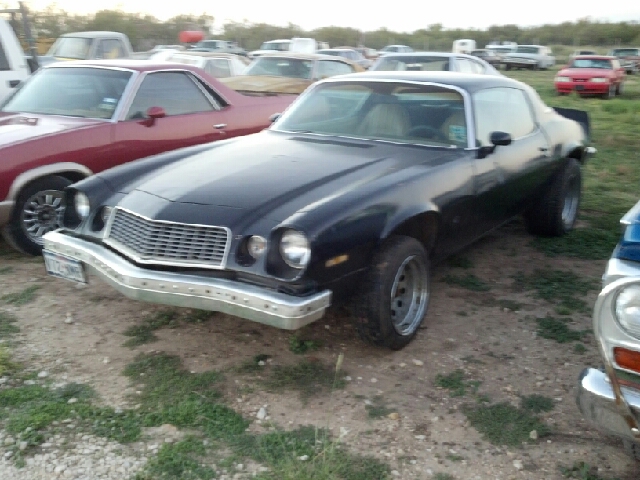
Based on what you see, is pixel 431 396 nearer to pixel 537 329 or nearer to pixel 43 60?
pixel 537 329

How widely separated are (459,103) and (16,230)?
11.0ft

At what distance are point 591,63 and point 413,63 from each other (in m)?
11.2

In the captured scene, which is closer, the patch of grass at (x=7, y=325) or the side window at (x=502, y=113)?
the patch of grass at (x=7, y=325)

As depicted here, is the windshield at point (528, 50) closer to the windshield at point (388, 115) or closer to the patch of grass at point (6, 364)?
the windshield at point (388, 115)

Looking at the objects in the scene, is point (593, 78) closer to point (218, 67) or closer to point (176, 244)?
point (218, 67)

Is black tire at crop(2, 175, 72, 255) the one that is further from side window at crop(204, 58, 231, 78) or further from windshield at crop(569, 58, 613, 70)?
windshield at crop(569, 58, 613, 70)

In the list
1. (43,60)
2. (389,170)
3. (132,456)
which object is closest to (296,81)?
(43,60)

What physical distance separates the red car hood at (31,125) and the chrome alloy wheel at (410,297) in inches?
121

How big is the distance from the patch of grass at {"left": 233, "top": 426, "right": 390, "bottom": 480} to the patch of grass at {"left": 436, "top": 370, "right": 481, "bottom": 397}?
0.75m

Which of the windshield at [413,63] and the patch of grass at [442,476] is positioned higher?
the windshield at [413,63]

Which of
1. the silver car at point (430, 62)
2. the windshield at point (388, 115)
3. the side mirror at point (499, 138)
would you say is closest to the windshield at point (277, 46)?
the silver car at point (430, 62)

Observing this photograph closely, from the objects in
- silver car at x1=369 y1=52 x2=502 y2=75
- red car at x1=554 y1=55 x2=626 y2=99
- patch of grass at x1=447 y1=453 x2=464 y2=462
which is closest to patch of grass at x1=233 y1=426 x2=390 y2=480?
patch of grass at x1=447 y1=453 x2=464 y2=462

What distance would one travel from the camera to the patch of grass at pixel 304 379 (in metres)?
3.57

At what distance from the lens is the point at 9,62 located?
8055mm
